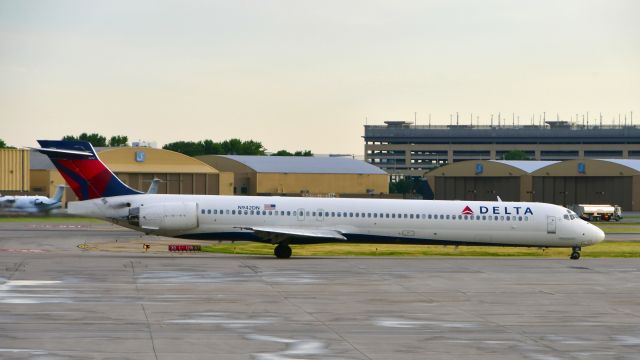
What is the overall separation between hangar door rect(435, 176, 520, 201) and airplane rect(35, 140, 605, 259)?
2896 inches

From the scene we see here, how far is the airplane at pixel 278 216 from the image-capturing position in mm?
48125

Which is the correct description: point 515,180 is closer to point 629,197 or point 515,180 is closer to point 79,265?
point 629,197

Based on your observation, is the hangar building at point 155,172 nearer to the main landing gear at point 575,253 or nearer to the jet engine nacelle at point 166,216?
the jet engine nacelle at point 166,216

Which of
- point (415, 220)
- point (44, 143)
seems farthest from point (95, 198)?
point (415, 220)

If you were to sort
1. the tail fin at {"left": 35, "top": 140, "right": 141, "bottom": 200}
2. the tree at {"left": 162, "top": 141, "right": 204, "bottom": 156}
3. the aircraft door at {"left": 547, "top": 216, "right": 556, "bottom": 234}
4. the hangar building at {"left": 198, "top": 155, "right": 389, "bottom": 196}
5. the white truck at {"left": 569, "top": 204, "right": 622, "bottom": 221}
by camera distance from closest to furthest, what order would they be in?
the tail fin at {"left": 35, "top": 140, "right": 141, "bottom": 200} → the aircraft door at {"left": 547, "top": 216, "right": 556, "bottom": 234} → the white truck at {"left": 569, "top": 204, "right": 622, "bottom": 221} → the hangar building at {"left": 198, "top": 155, "right": 389, "bottom": 196} → the tree at {"left": 162, "top": 141, "right": 204, "bottom": 156}

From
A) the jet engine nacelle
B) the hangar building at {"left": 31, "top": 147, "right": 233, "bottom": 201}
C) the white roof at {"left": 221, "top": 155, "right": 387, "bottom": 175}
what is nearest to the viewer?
the jet engine nacelle

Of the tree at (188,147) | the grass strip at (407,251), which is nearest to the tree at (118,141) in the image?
the tree at (188,147)

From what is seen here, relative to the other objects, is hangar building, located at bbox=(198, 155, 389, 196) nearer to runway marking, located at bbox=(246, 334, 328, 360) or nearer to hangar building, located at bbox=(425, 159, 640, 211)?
hangar building, located at bbox=(425, 159, 640, 211)

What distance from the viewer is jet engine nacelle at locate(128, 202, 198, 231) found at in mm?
47875

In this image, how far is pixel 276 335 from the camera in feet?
79.5

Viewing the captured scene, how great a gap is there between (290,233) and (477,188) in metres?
82.1

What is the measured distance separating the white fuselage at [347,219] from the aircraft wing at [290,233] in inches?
5.4

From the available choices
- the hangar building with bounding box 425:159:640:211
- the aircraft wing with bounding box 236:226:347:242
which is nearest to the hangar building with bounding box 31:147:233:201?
the hangar building with bounding box 425:159:640:211

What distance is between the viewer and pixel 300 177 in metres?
118
